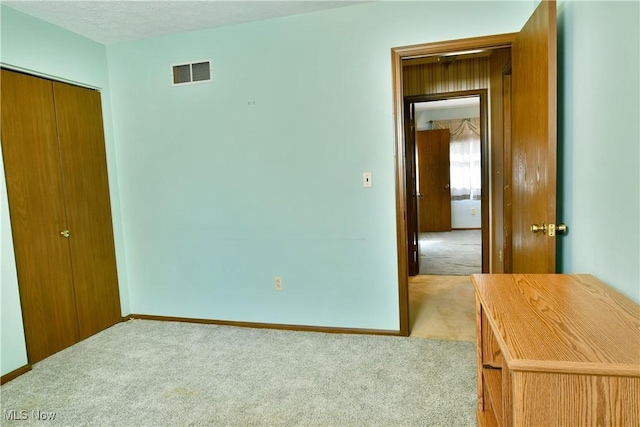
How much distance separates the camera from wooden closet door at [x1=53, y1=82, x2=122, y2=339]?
2.71 metres

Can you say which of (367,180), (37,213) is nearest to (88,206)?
(37,213)

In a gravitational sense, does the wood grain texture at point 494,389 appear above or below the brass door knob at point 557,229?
below

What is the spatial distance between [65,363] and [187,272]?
3.24 feet

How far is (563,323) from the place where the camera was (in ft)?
3.18

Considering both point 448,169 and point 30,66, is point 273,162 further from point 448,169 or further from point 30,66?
point 448,169

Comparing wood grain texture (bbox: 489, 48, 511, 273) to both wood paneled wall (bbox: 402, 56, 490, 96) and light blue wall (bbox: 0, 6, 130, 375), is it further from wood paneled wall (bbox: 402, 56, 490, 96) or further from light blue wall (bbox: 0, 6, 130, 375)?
light blue wall (bbox: 0, 6, 130, 375)

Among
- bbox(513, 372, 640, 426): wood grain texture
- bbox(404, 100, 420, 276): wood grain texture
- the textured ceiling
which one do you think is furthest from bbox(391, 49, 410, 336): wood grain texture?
bbox(513, 372, 640, 426): wood grain texture

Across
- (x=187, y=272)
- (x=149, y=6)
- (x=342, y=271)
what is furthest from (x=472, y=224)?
(x=149, y=6)

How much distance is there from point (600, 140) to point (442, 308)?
6.72 ft

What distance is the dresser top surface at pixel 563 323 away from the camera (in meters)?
0.80

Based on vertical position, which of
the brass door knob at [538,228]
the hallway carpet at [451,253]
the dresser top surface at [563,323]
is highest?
the brass door knob at [538,228]

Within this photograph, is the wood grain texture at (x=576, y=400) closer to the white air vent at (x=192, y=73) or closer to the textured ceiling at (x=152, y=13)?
the textured ceiling at (x=152, y=13)

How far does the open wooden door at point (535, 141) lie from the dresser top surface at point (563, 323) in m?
0.40

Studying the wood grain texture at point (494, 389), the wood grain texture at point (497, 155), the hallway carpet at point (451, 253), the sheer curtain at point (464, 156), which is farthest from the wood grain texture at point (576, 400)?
the sheer curtain at point (464, 156)
